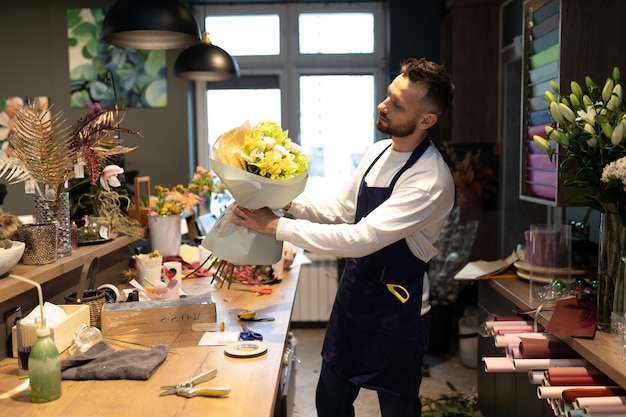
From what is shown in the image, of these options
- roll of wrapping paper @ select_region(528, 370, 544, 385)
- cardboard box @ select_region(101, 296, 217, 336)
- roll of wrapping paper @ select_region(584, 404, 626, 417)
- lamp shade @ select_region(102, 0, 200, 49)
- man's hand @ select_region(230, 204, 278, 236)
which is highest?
lamp shade @ select_region(102, 0, 200, 49)

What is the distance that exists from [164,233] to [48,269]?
1274 mm

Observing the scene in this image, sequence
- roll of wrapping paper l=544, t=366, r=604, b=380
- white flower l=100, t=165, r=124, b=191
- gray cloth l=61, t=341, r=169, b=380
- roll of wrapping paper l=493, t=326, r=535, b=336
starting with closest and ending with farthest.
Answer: gray cloth l=61, t=341, r=169, b=380, roll of wrapping paper l=544, t=366, r=604, b=380, roll of wrapping paper l=493, t=326, r=535, b=336, white flower l=100, t=165, r=124, b=191

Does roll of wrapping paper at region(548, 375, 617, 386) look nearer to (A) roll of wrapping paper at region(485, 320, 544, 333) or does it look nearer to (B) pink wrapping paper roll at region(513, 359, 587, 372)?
(B) pink wrapping paper roll at region(513, 359, 587, 372)

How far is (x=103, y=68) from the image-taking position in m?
5.71

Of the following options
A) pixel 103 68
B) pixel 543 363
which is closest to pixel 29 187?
pixel 543 363

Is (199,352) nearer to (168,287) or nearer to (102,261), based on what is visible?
(168,287)

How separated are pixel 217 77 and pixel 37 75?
2.25 metres

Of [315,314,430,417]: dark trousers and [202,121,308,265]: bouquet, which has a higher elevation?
[202,121,308,265]: bouquet

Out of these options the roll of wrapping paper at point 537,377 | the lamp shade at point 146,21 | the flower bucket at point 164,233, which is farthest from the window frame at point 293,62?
the roll of wrapping paper at point 537,377

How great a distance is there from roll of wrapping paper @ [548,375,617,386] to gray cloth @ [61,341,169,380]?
1.25m

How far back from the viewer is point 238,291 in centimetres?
294

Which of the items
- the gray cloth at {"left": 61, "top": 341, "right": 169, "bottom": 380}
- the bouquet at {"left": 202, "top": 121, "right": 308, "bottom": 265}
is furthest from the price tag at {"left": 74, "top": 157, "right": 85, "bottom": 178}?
the gray cloth at {"left": 61, "top": 341, "right": 169, "bottom": 380}

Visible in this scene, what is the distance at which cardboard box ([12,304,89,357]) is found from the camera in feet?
6.33

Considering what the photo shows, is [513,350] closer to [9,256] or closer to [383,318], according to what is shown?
[383,318]
